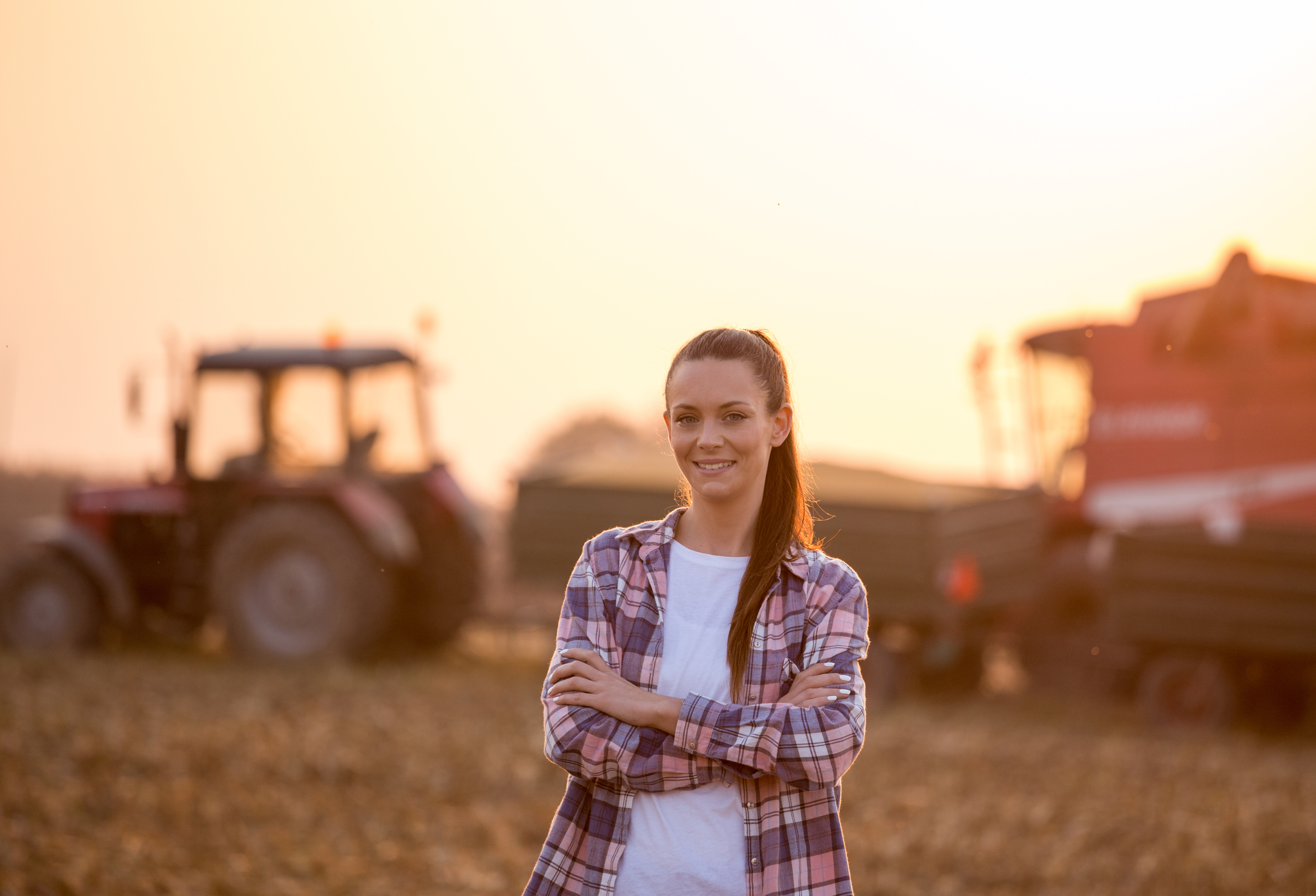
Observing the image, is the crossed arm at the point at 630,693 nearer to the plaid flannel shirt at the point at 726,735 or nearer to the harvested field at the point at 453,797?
the plaid flannel shirt at the point at 726,735

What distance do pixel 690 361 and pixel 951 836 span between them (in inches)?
136

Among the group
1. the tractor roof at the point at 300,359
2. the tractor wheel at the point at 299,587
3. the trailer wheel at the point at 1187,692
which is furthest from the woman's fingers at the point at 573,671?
the tractor roof at the point at 300,359

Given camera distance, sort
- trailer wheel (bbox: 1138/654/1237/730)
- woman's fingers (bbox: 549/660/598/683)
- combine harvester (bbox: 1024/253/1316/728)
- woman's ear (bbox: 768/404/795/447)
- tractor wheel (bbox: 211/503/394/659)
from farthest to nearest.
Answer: tractor wheel (bbox: 211/503/394/659), trailer wheel (bbox: 1138/654/1237/730), combine harvester (bbox: 1024/253/1316/728), woman's ear (bbox: 768/404/795/447), woman's fingers (bbox: 549/660/598/683)

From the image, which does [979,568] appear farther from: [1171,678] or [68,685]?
[68,685]

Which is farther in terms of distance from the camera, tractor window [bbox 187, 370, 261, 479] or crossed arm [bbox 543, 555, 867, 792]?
tractor window [bbox 187, 370, 261, 479]

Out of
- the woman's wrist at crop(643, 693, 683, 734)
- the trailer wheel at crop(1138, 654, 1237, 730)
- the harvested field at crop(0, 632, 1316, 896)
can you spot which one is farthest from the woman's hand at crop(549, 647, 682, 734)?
the trailer wheel at crop(1138, 654, 1237, 730)

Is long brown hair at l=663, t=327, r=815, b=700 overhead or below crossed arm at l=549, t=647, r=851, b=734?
overhead

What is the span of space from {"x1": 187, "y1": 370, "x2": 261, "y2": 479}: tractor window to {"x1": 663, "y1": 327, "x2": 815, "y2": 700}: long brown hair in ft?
24.2

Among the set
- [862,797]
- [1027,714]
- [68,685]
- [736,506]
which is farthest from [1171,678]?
[68,685]

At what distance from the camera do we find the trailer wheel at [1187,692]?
6.95 metres

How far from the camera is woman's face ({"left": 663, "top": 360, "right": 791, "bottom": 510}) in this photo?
5.79 ft

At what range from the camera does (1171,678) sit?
7078 millimetres

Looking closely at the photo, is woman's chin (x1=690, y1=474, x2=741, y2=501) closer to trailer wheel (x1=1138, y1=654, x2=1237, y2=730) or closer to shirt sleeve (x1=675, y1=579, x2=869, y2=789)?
shirt sleeve (x1=675, y1=579, x2=869, y2=789)

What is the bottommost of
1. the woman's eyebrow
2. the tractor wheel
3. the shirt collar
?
the tractor wheel
